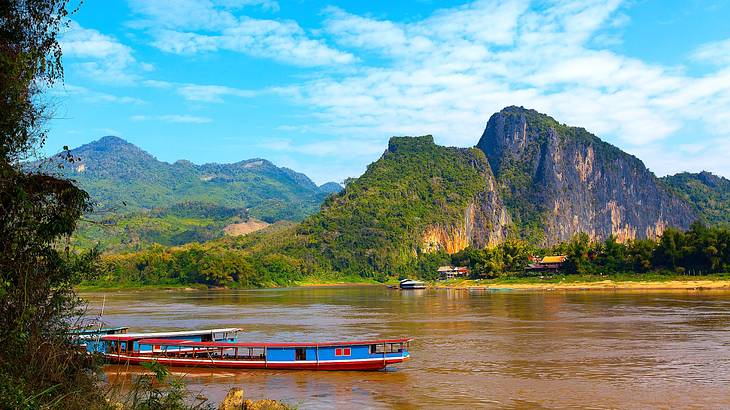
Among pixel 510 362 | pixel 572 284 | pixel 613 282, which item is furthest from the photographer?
pixel 572 284

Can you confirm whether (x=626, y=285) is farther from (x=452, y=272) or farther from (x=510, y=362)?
(x=510, y=362)

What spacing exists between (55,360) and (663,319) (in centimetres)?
4313

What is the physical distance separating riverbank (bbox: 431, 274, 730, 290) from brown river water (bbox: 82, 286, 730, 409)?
32.8 metres

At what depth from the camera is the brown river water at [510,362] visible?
21938 mm

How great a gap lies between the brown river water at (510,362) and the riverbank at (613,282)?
32.8 meters

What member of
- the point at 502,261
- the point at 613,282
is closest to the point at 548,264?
the point at 502,261

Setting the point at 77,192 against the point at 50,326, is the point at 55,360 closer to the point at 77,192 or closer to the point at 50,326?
the point at 50,326

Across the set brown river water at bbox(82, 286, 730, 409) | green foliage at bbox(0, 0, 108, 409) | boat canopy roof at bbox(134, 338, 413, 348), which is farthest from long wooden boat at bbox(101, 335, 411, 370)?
green foliage at bbox(0, 0, 108, 409)

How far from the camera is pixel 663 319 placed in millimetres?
45344

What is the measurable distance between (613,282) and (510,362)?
2705 inches

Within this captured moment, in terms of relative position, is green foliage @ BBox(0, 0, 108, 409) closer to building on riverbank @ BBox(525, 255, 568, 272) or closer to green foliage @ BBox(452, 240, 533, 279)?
building on riverbank @ BBox(525, 255, 568, 272)

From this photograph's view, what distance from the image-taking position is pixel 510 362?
29.0 meters

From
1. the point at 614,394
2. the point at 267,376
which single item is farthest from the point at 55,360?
the point at 614,394

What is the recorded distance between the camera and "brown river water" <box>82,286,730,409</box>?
21.9 meters
